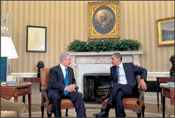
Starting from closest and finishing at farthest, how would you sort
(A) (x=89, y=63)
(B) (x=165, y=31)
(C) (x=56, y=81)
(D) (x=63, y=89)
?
(D) (x=63, y=89), (C) (x=56, y=81), (B) (x=165, y=31), (A) (x=89, y=63)

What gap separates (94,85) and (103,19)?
2.30 meters

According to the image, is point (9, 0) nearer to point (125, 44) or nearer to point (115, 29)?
point (115, 29)

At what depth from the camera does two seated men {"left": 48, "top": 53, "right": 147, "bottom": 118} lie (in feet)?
10.7

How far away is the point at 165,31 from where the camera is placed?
231 inches

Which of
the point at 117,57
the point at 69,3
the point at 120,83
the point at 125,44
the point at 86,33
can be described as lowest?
the point at 120,83

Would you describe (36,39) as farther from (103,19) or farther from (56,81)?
(56,81)

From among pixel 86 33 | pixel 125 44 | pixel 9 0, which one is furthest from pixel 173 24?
pixel 9 0

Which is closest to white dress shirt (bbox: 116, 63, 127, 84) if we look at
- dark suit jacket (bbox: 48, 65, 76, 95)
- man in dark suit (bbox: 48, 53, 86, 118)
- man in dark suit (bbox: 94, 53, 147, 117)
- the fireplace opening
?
man in dark suit (bbox: 94, 53, 147, 117)

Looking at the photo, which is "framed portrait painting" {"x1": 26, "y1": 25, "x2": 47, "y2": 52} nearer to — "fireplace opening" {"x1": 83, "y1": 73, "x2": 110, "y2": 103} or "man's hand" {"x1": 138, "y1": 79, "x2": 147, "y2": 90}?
"fireplace opening" {"x1": 83, "y1": 73, "x2": 110, "y2": 103}

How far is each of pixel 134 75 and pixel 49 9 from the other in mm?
4259

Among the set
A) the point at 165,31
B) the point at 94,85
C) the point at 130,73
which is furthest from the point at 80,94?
the point at 165,31

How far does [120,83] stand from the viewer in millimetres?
3771

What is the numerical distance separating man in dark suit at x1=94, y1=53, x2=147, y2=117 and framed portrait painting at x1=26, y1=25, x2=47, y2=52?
3437mm

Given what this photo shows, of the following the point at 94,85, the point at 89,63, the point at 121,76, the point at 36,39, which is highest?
the point at 36,39
